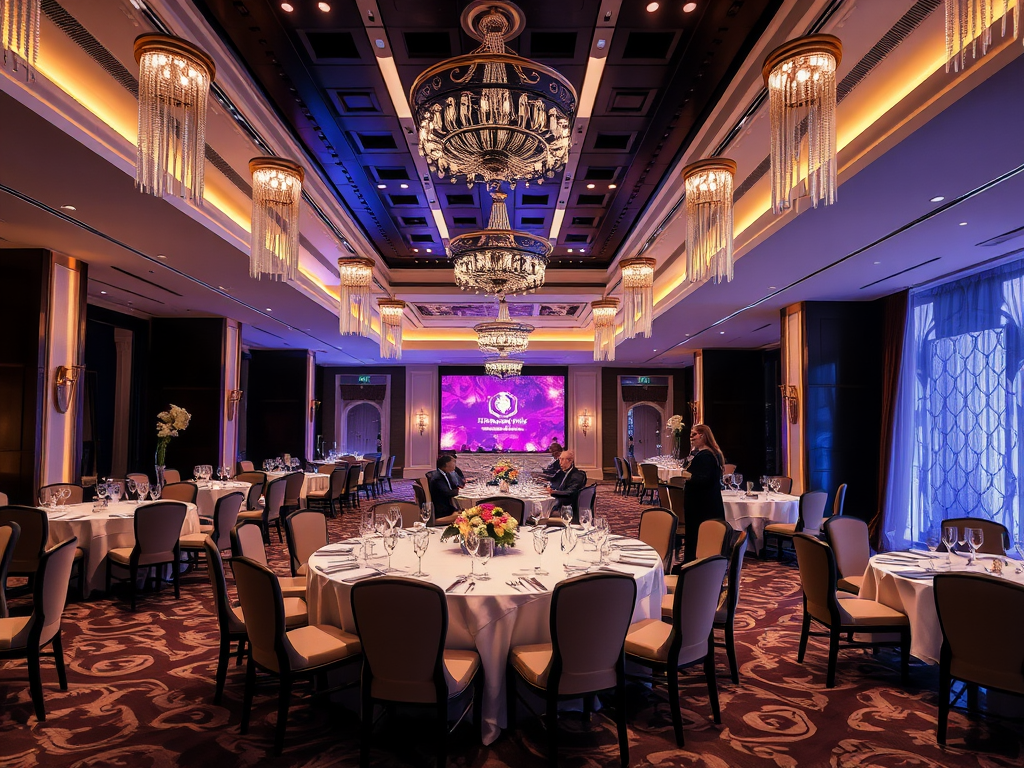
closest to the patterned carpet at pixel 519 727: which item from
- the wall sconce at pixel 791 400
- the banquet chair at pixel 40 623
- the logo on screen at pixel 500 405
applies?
the banquet chair at pixel 40 623

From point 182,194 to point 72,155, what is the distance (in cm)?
Answer: 155

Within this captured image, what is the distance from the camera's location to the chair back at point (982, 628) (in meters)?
3.16

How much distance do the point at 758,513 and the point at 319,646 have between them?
6001mm

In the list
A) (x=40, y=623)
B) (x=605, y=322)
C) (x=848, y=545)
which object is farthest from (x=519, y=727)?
(x=605, y=322)

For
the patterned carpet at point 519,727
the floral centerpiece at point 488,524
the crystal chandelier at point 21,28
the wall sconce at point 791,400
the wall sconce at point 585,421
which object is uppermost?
the crystal chandelier at point 21,28

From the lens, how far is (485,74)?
335 centimetres

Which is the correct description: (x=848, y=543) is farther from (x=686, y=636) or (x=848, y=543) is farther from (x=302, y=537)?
(x=302, y=537)

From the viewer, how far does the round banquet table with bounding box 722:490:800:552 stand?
791cm

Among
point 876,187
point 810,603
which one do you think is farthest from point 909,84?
point 810,603

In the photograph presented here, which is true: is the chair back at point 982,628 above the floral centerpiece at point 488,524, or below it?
below

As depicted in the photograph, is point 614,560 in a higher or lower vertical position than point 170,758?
higher

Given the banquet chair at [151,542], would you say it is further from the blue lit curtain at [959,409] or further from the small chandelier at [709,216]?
the blue lit curtain at [959,409]

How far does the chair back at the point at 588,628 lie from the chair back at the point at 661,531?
203cm

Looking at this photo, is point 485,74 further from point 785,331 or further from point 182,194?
point 785,331
